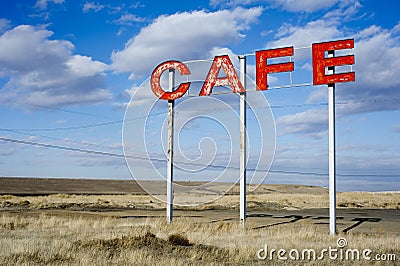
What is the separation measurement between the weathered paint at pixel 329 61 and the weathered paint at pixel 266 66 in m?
1.15

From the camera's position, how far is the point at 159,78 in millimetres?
27172

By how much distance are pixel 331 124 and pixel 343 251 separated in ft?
24.3

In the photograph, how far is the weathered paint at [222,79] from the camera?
24922mm

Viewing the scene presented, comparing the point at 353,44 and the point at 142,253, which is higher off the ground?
the point at 353,44

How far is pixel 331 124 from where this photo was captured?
21312 millimetres

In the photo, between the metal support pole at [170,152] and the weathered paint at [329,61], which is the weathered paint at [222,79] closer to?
the metal support pole at [170,152]

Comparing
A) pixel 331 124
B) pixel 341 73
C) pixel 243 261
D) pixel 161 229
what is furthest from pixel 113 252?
pixel 341 73

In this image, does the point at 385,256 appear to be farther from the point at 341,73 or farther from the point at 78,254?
the point at 341,73

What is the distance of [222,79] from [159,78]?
379 centimetres

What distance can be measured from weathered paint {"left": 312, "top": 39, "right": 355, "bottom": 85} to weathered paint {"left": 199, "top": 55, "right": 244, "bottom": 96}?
4026 millimetres

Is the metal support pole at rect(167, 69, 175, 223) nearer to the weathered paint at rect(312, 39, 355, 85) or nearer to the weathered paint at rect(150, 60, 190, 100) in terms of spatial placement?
→ the weathered paint at rect(150, 60, 190, 100)

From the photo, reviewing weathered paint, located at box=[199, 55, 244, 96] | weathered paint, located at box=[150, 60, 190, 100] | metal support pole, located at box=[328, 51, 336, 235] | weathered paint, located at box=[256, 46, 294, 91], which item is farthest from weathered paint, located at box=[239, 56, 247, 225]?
metal support pole, located at box=[328, 51, 336, 235]

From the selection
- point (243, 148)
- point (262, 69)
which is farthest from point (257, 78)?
point (243, 148)

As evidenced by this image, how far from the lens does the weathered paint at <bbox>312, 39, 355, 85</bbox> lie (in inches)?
847
